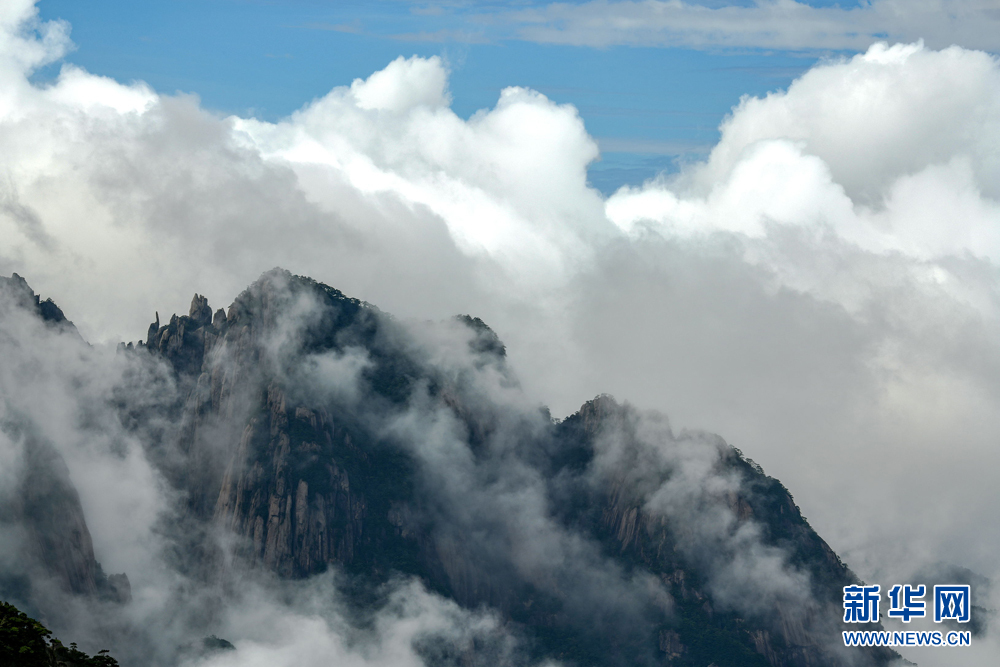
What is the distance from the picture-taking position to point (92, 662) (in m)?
117

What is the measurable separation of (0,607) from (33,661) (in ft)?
35.2

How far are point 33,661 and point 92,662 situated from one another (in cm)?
1109

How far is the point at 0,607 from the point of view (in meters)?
114

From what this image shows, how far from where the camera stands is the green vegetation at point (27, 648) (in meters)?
105

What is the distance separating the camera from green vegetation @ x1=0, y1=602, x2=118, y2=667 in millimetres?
104750

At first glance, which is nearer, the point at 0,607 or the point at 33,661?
the point at 33,661

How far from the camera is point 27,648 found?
104562 mm

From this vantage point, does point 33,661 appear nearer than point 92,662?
Yes

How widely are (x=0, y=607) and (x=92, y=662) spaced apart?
1066 centimetres

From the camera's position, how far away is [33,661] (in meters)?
106
